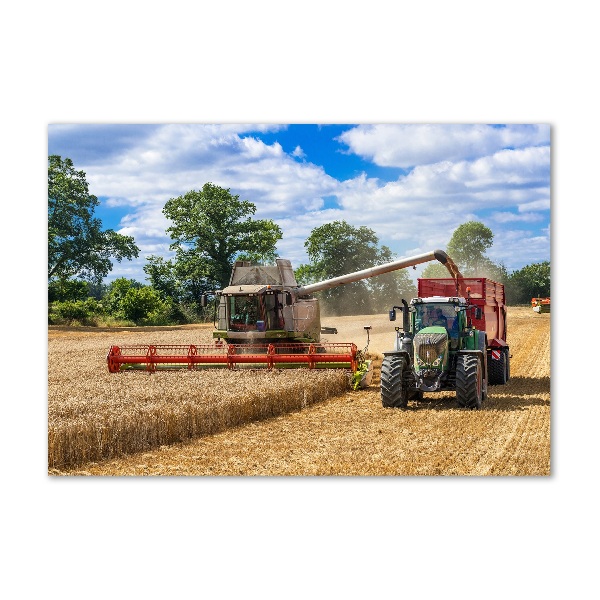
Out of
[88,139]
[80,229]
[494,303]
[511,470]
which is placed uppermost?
[88,139]

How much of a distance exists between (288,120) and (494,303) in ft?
23.1

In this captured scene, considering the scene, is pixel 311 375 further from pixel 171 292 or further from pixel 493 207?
pixel 493 207

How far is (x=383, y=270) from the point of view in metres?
15.8

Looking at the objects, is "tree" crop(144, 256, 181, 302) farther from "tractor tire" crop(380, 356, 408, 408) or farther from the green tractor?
"tractor tire" crop(380, 356, 408, 408)

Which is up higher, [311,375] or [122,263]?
[122,263]

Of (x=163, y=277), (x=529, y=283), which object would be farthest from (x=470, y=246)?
(x=163, y=277)

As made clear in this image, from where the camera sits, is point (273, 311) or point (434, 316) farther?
point (273, 311)

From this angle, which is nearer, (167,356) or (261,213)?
(261,213)

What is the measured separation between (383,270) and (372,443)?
18.0 ft

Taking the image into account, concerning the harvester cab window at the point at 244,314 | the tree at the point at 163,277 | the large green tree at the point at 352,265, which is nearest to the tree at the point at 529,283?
Answer: the large green tree at the point at 352,265

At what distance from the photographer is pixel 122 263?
12562 mm

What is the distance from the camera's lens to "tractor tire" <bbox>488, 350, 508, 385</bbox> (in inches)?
611

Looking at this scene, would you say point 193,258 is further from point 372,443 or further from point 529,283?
point 529,283

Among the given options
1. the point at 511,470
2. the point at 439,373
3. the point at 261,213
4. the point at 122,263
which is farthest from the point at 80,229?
the point at 511,470
